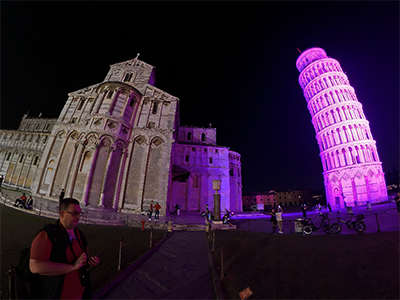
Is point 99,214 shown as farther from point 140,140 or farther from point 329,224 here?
point 329,224

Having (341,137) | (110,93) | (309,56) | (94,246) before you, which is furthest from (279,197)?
(94,246)

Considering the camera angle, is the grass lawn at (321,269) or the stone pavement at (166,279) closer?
the grass lawn at (321,269)

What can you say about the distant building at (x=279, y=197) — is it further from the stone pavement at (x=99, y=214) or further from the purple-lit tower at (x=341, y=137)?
the stone pavement at (x=99, y=214)

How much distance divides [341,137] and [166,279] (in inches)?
1810

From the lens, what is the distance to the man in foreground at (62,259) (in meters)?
1.96

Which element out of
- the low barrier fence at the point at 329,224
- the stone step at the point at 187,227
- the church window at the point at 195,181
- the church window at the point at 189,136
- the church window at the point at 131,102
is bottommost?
the stone step at the point at 187,227

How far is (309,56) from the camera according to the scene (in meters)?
50.5

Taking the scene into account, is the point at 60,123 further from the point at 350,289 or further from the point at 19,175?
the point at 350,289

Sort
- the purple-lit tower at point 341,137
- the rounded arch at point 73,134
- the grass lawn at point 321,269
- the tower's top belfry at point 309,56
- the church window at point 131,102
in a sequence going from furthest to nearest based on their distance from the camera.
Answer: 1. the tower's top belfry at point 309,56
2. the purple-lit tower at point 341,137
3. the church window at point 131,102
4. the rounded arch at point 73,134
5. the grass lawn at point 321,269

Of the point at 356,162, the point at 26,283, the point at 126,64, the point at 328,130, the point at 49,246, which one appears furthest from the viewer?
the point at 328,130

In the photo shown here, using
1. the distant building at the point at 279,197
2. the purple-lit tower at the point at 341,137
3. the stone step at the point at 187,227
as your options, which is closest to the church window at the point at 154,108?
the stone step at the point at 187,227

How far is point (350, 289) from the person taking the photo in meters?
4.34

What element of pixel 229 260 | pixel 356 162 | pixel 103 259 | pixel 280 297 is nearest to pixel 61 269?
pixel 280 297

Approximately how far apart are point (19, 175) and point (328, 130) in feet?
220
